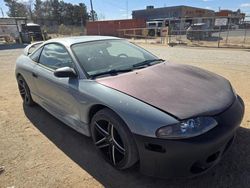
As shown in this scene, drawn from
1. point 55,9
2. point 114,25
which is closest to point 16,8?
point 55,9

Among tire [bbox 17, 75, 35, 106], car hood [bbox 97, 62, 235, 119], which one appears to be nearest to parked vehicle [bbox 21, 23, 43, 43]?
tire [bbox 17, 75, 35, 106]

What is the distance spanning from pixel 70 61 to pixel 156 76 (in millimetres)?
1237

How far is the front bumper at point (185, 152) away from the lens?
2100 mm

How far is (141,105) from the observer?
2.31 m

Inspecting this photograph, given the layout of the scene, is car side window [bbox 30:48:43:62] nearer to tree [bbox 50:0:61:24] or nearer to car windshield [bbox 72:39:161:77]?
car windshield [bbox 72:39:161:77]

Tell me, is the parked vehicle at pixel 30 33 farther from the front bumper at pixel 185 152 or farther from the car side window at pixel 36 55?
the front bumper at pixel 185 152

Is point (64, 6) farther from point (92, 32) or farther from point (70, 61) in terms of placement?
point (70, 61)

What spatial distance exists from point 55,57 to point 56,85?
0.59 metres

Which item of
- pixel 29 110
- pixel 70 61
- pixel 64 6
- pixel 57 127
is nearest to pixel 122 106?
pixel 70 61

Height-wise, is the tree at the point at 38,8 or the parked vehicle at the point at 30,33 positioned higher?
the tree at the point at 38,8

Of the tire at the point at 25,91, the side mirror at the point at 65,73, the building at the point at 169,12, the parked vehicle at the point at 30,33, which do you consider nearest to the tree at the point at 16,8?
the building at the point at 169,12

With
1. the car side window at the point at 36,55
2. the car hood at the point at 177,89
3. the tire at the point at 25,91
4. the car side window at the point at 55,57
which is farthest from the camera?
the tire at the point at 25,91

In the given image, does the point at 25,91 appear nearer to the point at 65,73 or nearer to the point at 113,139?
the point at 65,73

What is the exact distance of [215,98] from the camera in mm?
2531
